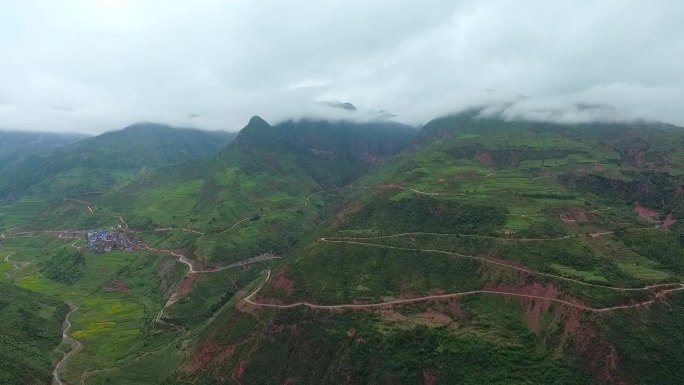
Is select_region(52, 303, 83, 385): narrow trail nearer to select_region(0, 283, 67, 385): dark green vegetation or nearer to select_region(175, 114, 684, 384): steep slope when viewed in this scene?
select_region(0, 283, 67, 385): dark green vegetation

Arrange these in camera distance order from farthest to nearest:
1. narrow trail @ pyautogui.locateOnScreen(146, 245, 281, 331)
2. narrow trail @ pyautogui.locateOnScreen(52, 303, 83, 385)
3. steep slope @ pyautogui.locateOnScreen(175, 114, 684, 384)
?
1. narrow trail @ pyautogui.locateOnScreen(146, 245, 281, 331)
2. narrow trail @ pyautogui.locateOnScreen(52, 303, 83, 385)
3. steep slope @ pyautogui.locateOnScreen(175, 114, 684, 384)

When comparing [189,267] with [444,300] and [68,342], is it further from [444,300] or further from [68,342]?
[444,300]

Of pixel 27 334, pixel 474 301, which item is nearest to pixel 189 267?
pixel 27 334

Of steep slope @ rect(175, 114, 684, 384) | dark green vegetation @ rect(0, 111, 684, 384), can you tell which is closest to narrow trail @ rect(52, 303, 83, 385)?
dark green vegetation @ rect(0, 111, 684, 384)

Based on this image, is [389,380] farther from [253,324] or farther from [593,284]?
[593,284]

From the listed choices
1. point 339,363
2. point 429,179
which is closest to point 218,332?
point 339,363

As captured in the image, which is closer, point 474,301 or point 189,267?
point 474,301
